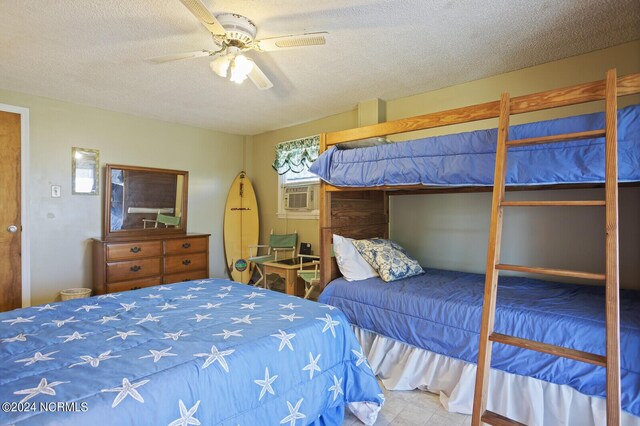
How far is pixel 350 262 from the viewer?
9.07ft

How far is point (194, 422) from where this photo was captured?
116 centimetres

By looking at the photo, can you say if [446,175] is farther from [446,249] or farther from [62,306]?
[62,306]

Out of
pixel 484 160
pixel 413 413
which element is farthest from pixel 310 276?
pixel 484 160

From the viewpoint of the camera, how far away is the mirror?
3.64 meters

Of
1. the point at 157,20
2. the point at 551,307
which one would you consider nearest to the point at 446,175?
the point at 551,307

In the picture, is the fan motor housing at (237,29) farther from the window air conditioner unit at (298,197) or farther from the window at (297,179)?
the window air conditioner unit at (298,197)

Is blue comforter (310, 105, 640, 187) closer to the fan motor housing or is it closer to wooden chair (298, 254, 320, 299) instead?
the fan motor housing

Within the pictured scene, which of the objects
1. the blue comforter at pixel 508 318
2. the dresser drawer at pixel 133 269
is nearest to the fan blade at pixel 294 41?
the blue comforter at pixel 508 318

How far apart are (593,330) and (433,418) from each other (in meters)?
0.97

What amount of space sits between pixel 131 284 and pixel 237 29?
2887mm

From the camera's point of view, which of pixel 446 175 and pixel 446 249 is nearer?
pixel 446 175

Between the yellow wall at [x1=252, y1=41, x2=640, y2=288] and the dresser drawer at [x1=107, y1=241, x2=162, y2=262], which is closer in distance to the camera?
the yellow wall at [x1=252, y1=41, x2=640, y2=288]

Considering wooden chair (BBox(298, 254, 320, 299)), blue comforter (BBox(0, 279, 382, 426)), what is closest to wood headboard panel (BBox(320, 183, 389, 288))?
wooden chair (BBox(298, 254, 320, 299))

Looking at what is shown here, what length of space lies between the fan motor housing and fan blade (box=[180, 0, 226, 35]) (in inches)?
4.8
